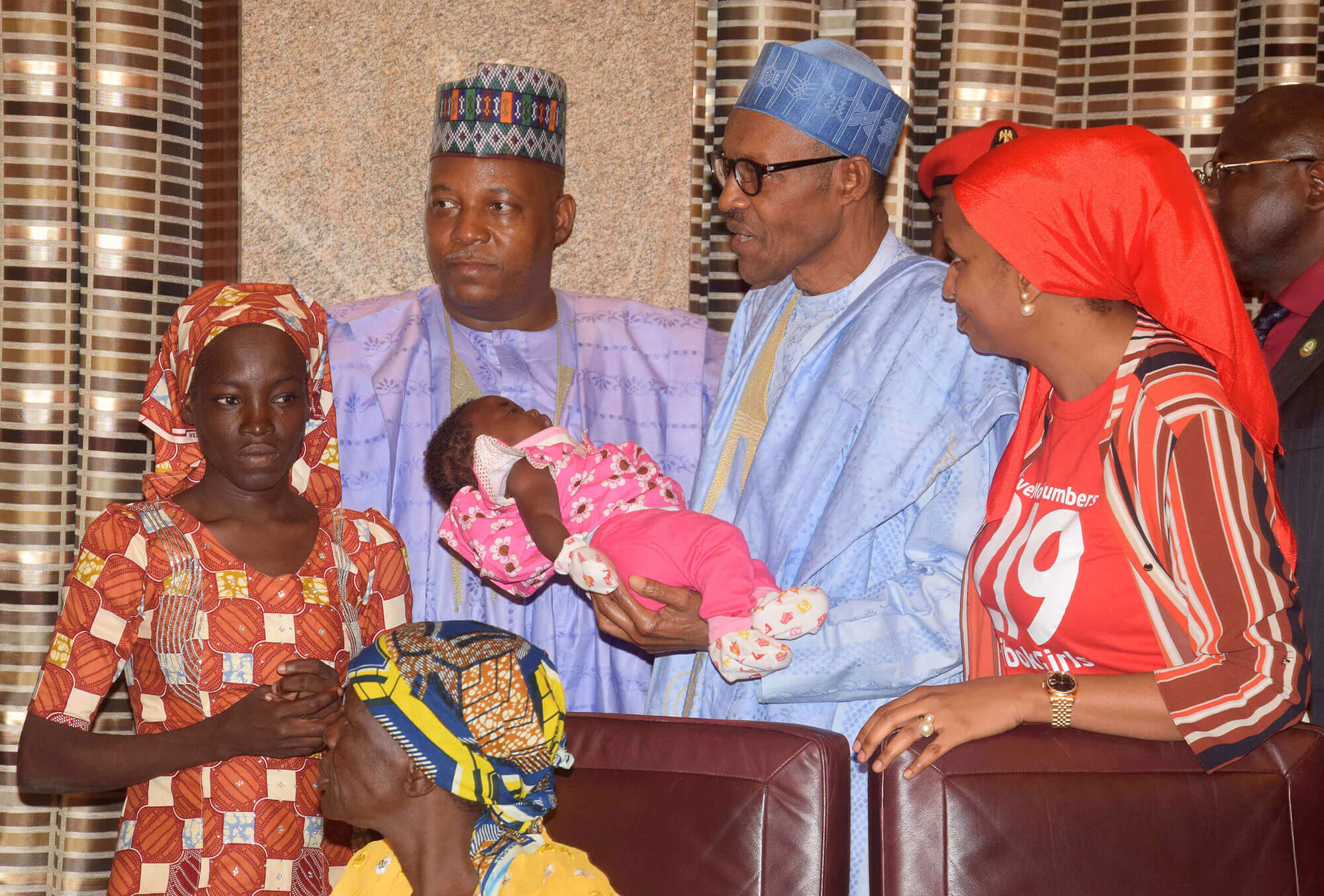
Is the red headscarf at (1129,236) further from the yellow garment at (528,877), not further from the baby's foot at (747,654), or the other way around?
the yellow garment at (528,877)

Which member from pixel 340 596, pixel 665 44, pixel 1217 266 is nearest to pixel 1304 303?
pixel 1217 266

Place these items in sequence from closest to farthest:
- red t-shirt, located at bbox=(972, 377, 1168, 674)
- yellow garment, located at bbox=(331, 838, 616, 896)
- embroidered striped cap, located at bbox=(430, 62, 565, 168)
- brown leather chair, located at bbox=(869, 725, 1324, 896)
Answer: yellow garment, located at bbox=(331, 838, 616, 896) → brown leather chair, located at bbox=(869, 725, 1324, 896) → red t-shirt, located at bbox=(972, 377, 1168, 674) → embroidered striped cap, located at bbox=(430, 62, 565, 168)

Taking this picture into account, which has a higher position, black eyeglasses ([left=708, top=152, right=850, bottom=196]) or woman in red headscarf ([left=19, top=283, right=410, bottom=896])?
black eyeglasses ([left=708, top=152, right=850, bottom=196])

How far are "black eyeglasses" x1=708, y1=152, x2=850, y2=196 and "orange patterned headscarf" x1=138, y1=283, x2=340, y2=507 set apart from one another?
936 millimetres

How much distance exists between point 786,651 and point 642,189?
169 cm

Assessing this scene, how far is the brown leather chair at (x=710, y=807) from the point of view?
2061mm

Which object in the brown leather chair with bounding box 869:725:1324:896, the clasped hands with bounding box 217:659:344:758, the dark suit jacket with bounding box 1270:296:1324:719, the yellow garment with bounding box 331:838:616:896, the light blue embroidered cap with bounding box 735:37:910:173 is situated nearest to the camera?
the yellow garment with bounding box 331:838:616:896

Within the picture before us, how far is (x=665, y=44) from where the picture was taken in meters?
3.63

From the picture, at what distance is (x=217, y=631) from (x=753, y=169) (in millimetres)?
1432

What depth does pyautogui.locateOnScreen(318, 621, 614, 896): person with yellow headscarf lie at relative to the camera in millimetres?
1877

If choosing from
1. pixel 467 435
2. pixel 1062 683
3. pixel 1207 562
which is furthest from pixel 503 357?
pixel 1207 562

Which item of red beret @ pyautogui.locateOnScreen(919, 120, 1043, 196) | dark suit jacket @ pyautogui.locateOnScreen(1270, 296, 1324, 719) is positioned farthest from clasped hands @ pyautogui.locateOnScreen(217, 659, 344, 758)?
dark suit jacket @ pyautogui.locateOnScreen(1270, 296, 1324, 719)

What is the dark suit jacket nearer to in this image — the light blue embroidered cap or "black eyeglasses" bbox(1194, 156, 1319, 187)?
"black eyeglasses" bbox(1194, 156, 1319, 187)

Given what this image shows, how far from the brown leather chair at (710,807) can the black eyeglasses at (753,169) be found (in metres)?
1.16
